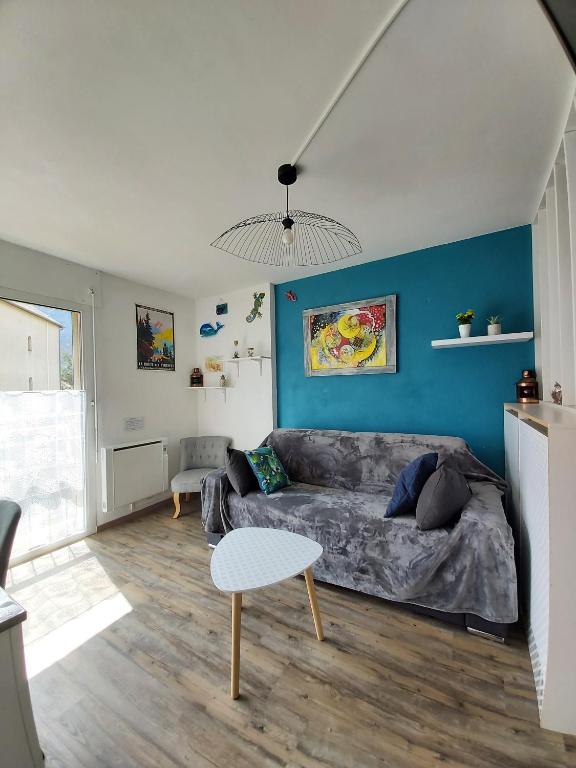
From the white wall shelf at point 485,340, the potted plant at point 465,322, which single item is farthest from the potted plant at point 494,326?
the potted plant at point 465,322

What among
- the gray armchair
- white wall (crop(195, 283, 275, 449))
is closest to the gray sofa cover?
white wall (crop(195, 283, 275, 449))

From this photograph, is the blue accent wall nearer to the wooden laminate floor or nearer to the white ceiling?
the white ceiling

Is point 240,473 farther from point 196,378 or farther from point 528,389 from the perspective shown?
point 528,389

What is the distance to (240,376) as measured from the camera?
12.3 feet

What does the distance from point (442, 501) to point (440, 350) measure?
1381 millimetres

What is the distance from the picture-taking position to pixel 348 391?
3123mm

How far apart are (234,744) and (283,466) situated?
1.88m

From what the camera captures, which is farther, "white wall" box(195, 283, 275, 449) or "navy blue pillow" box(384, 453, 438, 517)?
"white wall" box(195, 283, 275, 449)

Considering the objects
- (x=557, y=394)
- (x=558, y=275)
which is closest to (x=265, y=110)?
(x=558, y=275)

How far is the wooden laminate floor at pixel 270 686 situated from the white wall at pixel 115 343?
5.01 feet

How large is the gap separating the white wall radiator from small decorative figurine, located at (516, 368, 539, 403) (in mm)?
3318

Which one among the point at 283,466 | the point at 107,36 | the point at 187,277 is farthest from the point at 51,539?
the point at 107,36

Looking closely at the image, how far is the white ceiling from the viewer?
3.29ft

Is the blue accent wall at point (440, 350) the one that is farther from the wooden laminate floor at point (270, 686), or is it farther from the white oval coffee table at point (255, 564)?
the white oval coffee table at point (255, 564)
